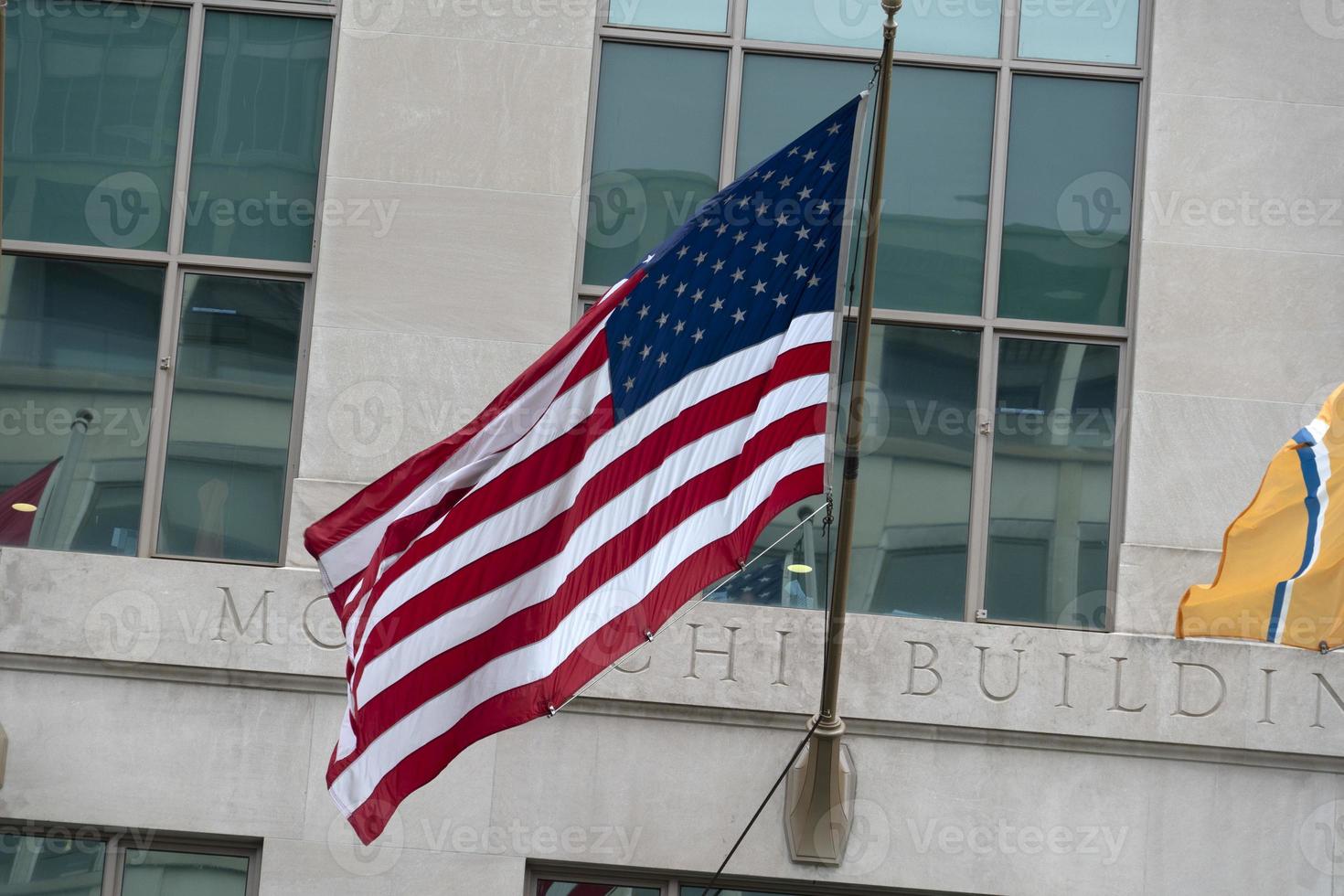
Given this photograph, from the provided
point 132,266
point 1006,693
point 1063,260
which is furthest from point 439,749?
point 1063,260

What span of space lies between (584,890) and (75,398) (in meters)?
4.71

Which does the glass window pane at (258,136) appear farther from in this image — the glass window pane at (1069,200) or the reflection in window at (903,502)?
the glass window pane at (1069,200)

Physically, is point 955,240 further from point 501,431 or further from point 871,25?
point 501,431

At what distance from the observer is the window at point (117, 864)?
11.4 m

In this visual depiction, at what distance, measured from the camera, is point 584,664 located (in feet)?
28.2

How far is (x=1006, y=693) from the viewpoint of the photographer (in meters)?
11.5

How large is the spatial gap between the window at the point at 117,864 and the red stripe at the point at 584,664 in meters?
2.99

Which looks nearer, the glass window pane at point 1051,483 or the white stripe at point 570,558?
the white stripe at point 570,558

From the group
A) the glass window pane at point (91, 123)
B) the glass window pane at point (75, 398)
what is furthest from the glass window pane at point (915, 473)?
the glass window pane at point (91, 123)

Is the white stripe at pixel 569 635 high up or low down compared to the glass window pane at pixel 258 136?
down

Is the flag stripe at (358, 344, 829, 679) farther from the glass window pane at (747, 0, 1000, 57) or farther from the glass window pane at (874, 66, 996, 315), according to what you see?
the glass window pane at (747, 0, 1000, 57)

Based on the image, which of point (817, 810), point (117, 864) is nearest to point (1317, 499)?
point (817, 810)

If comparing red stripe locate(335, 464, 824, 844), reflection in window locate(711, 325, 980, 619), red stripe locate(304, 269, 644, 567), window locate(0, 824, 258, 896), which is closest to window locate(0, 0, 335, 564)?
window locate(0, 824, 258, 896)

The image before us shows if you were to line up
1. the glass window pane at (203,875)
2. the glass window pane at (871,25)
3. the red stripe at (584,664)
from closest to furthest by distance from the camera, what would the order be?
the red stripe at (584,664), the glass window pane at (203,875), the glass window pane at (871,25)
